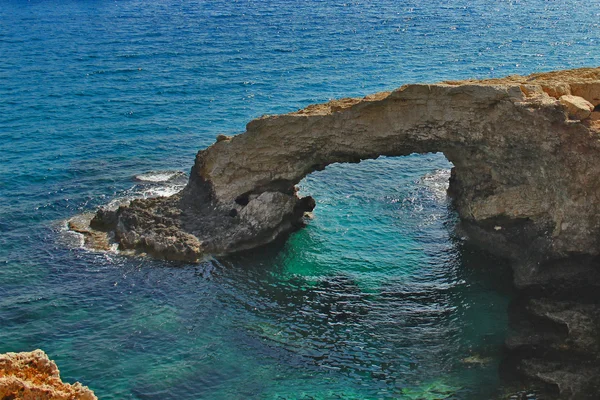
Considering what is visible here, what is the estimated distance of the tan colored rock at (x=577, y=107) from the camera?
32.8 m

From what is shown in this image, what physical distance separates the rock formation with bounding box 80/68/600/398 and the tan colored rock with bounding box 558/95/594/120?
0.15ft

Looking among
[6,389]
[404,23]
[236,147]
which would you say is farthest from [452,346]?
[404,23]

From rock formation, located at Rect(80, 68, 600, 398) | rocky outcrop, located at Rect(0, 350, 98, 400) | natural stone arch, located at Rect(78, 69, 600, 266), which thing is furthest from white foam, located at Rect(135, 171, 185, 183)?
rocky outcrop, located at Rect(0, 350, 98, 400)

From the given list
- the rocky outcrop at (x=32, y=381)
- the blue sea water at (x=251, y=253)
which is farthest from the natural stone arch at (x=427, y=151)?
the rocky outcrop at (x=32, y=381)

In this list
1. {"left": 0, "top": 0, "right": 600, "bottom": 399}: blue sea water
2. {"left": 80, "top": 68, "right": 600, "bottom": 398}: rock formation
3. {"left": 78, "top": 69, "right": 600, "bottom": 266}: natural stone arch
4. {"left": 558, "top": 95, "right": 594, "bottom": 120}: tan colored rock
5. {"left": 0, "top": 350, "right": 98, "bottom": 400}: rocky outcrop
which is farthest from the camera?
{"left": 78, "top": 69, "right": 600, "bottom": 266}: natural stone arch

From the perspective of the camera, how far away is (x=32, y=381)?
21.0 meters

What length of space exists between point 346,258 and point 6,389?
77.7 ft

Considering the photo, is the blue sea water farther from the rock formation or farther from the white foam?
the rock formation

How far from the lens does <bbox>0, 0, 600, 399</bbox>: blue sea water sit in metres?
32.3

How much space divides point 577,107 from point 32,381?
81.6ft

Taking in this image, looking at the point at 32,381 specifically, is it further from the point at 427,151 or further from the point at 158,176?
the point at 158,176

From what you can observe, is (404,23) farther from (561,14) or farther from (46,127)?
(46,127)

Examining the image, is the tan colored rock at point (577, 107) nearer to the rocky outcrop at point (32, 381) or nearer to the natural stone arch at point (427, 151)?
the natural stone arch at point (427, 151)

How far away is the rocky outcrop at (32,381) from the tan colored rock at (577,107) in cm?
2351
